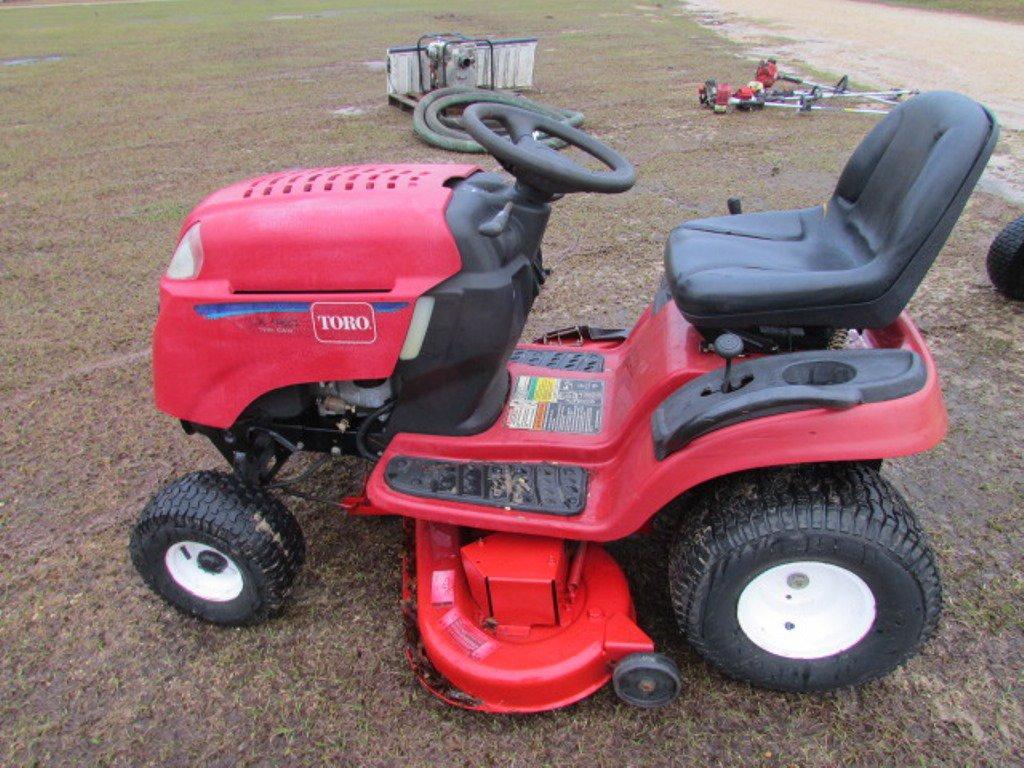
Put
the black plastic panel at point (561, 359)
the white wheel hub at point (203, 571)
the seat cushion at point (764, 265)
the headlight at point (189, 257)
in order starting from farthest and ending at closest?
the black plastic panel at point (561, 359), the white wheel hub at point (203, 571), the headlight at point (189, 257), the seat cushion at point (764, 265)

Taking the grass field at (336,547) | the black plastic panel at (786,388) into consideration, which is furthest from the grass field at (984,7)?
the black plastic panel at (786,388)

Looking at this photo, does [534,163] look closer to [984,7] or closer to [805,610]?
[805,610]

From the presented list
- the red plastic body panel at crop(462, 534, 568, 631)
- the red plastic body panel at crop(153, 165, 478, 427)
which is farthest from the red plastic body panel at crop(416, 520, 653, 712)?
the red plastic body panel at crop(153, 165, 478, 427)

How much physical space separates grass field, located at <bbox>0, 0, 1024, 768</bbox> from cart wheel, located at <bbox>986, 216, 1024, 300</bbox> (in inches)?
4.0

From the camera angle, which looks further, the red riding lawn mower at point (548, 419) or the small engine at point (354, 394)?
the small engine at point (354, 394)

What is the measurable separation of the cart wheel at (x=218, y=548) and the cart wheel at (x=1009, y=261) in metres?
3.43

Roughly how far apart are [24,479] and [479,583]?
181 cm

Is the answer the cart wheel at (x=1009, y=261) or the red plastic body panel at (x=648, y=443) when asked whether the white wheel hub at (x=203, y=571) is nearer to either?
the red plastic body panel at (x=648, y=443)

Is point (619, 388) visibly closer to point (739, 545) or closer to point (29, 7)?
point (739, 545)

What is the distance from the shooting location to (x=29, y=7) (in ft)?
Result: 71.9

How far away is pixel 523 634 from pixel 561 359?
93cm

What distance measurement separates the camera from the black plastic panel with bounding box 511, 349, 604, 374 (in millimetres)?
2457

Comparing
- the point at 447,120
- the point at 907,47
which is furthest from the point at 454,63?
the point at 907,47

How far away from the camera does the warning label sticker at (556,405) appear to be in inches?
84.9
